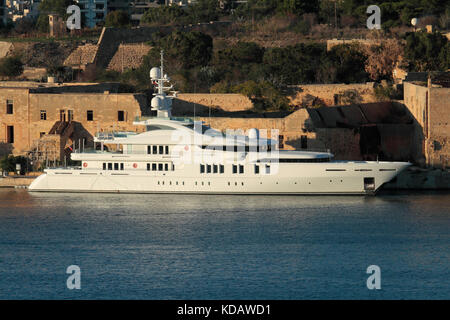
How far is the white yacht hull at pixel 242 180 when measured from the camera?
54219 mm

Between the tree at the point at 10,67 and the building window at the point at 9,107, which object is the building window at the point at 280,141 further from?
the tree at the point at 10,67

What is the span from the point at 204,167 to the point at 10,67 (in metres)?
27.4

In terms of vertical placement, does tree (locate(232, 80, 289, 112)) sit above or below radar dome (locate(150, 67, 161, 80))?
below

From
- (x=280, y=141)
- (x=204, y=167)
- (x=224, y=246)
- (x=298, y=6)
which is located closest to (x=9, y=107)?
(x=204, y=167)

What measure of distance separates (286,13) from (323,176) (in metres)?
35.3

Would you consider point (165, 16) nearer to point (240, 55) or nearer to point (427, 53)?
point (240, 55)

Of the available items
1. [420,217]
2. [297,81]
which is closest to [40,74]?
[297,81]

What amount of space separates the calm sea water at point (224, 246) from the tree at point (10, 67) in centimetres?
2514

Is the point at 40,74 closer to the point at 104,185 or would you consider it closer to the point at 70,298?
the point at 104,185

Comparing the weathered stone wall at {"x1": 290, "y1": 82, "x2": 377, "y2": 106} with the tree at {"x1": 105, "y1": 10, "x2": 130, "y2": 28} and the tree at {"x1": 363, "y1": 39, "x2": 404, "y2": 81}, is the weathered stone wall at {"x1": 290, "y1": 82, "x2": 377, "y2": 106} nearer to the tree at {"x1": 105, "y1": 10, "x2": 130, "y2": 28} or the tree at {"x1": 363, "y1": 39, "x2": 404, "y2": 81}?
the tree at {"x1": 363, "y1": 39, "x2": 404, "y2": 81}

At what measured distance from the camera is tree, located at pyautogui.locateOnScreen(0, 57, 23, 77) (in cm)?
7894

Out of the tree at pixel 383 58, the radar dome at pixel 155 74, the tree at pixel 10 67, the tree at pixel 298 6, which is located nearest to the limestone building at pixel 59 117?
the radar dome at pixel 155 74

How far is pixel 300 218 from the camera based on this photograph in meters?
49.1

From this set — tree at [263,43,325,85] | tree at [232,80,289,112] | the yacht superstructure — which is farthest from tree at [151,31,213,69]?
the yacht superstructure
